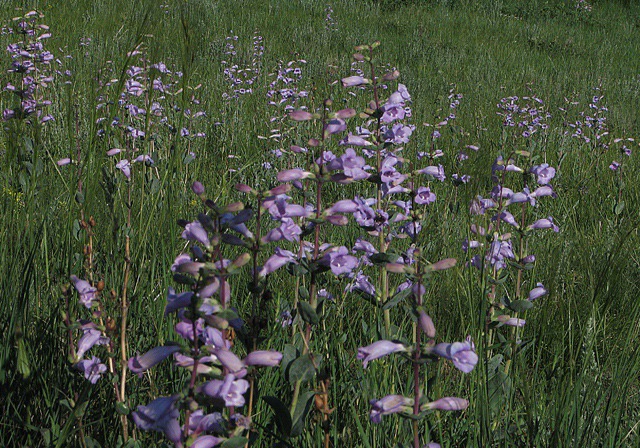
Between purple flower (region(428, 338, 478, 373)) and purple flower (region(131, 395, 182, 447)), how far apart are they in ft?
1.49

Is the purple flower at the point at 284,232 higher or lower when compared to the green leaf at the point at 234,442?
higher

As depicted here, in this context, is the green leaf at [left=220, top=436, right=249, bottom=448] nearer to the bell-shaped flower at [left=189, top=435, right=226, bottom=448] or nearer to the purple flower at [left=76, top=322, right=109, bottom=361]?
the bell-shaped flower at [left=189, top=435, right=226, bottom=448]

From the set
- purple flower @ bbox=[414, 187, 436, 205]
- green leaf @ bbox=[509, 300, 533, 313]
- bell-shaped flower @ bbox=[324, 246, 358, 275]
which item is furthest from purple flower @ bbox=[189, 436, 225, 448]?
purple flower @ bbox=[414, 187, 436, 205]

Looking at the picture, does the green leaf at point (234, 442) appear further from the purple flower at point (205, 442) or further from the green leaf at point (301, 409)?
the green leaf at point (301, 409)

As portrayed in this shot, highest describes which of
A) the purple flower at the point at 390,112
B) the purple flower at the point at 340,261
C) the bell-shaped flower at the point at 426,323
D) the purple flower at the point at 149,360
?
the purple flower at the point at 390,112

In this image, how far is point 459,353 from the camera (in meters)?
1.06

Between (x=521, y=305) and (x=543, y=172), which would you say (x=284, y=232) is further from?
(x=543, y=172)

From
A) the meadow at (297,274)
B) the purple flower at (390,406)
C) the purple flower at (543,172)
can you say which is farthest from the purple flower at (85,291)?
the purple flower at (543,172)

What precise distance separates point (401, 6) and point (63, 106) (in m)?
10.6

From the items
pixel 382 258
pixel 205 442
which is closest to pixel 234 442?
pixel 205 442

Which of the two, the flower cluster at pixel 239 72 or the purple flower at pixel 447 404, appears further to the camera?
the flower cluster at pixel 239 72

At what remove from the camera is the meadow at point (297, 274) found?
1117 millimetres

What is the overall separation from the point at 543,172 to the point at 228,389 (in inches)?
63.1

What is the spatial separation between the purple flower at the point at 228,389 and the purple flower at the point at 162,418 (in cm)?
5
